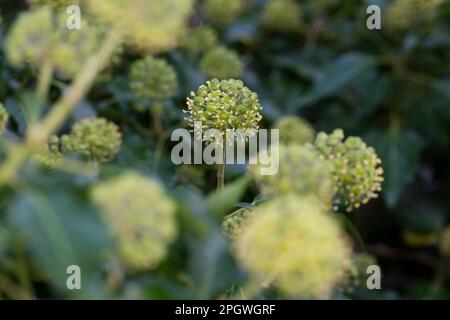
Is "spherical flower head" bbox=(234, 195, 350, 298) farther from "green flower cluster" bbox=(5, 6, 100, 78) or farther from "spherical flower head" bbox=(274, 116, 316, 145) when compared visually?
"spherical flower head" bbox=(274, 116, 316, 145)

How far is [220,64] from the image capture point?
219 cm

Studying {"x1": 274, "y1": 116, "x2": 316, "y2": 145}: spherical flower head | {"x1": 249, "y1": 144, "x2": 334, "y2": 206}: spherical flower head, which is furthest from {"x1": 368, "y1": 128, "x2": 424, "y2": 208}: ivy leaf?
{"x1": 249, "y1": 144, "x2": 334, "y2": 206}: spherical flower head

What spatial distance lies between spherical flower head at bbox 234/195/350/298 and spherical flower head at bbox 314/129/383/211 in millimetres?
301

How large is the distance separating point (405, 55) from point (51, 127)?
6.80ft

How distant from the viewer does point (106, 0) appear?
0.81 meters

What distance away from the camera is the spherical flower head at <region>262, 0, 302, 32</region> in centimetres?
277

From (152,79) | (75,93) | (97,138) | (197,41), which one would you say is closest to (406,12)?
(197,41)

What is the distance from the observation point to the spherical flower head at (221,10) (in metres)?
2.65

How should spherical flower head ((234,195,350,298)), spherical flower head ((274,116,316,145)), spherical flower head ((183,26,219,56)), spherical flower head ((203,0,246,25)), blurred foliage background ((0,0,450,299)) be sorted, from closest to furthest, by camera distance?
spherical flower head ((234,195,350,298)) < blurred foliage background ((0,0,450,299)) < spherical flower head ((274,116,316,145)) < spherical flower head ((183,26,219,56)) < spherical flower head ((203,0,246,25))

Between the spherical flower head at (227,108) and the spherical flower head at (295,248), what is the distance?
1.57 ft

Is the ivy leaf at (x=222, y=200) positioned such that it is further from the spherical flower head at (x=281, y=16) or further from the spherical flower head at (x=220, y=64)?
the spherical flower head at (x=281, y=16)

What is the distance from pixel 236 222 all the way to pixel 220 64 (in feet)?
3.84

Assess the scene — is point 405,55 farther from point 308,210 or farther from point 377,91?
point 308,210

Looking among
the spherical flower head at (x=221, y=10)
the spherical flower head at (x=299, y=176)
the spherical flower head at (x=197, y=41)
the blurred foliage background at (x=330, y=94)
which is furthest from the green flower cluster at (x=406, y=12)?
the spherical flower head at (x=299, y=176)
